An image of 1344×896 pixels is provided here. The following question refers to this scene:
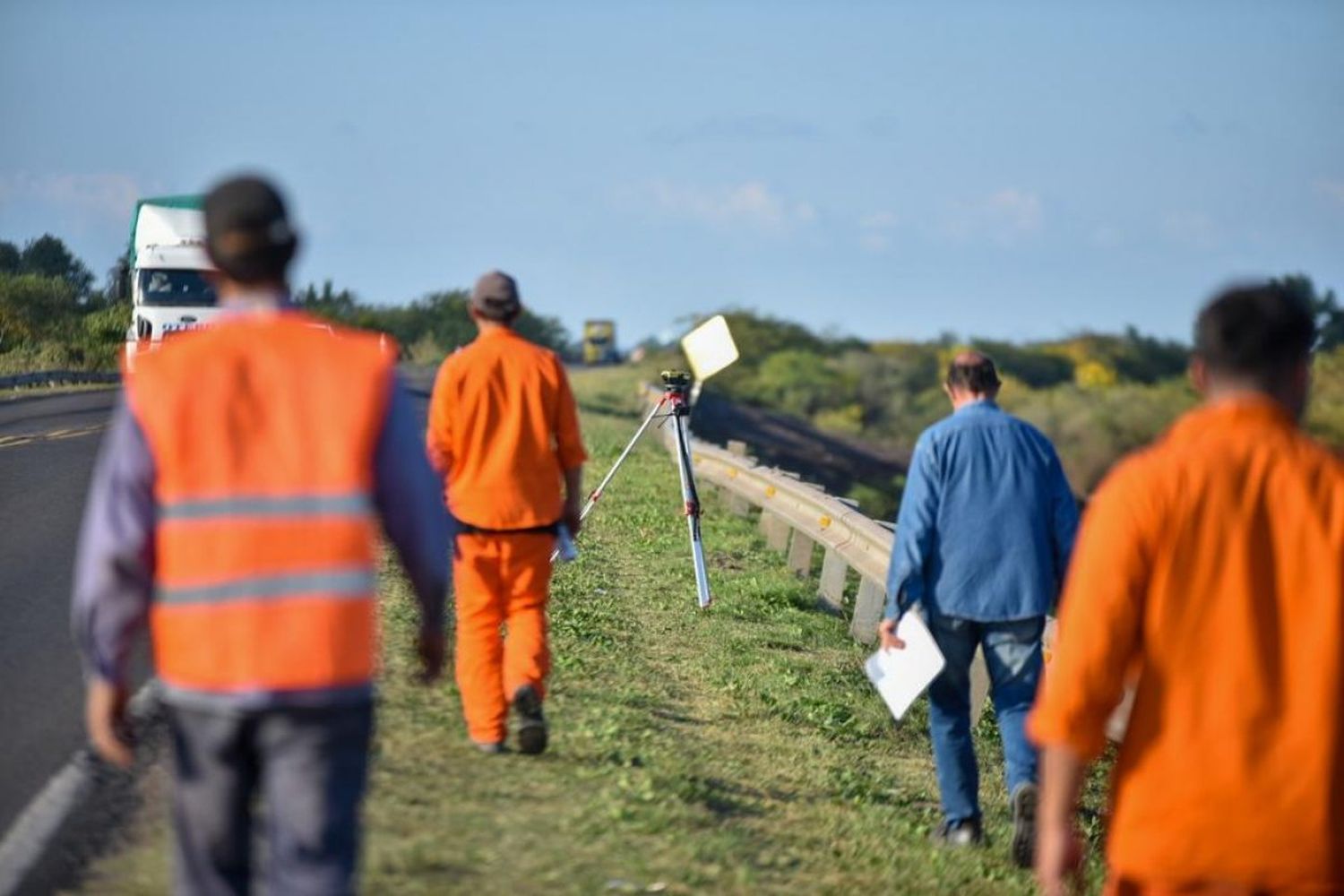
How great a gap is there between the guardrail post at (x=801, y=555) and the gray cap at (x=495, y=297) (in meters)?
7.59

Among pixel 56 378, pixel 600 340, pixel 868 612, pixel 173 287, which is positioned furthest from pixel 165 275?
pixel 600 340

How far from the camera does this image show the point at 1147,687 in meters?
4.35

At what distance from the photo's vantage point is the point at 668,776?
848 centimetres

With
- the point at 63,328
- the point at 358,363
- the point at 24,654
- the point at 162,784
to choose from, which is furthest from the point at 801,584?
the point at 63,328

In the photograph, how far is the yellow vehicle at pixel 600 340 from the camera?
96.1 metres

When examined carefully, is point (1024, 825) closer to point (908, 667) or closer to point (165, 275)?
point (908, 667)

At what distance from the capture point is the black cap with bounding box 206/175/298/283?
15.3 ft

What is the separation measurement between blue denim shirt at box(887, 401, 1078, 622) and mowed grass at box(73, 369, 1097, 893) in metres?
1.06

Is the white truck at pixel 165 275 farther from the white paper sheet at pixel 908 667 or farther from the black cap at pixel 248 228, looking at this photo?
the black cap at pixel 248 228

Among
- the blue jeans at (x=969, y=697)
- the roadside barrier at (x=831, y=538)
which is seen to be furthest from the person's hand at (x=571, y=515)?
the roadside barrier at (x=831, y=538)

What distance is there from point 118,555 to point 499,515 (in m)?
3.77

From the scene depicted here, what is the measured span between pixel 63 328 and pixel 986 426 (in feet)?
123

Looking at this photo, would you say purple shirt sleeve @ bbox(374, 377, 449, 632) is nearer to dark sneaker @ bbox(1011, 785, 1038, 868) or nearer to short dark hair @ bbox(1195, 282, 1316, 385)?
short dark hair @ bbox(1195, 282, 1316, 385)

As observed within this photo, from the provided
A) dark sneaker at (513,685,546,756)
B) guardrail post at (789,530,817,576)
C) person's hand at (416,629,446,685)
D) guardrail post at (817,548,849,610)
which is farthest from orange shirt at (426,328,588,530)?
guardrail post at (789,530,817,576)
